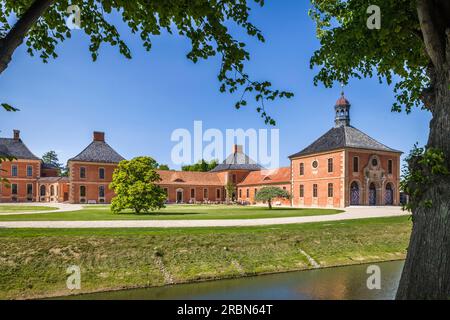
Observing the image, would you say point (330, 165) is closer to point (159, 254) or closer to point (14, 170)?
point (159, 254)

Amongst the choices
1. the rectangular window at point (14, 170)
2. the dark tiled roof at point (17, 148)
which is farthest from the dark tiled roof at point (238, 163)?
the rectangular window at point (14, 170)

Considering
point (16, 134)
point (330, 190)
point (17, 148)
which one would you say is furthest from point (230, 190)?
point (16, 134)

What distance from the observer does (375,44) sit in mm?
7020

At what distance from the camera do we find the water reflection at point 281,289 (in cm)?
907

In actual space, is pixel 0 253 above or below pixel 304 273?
above

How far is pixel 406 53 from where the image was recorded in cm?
738

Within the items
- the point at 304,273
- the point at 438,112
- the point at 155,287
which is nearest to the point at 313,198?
the point at 304,273

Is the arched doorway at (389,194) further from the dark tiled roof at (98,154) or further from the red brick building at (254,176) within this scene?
the dark tiled roof at (98,154)

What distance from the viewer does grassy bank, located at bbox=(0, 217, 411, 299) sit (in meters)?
9.90

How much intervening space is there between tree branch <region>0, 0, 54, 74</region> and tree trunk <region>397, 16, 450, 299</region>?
18.1 feet

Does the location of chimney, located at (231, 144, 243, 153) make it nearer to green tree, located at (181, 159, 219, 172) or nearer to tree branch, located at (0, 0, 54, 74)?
green tree, located at (181, 159, 219, 172)

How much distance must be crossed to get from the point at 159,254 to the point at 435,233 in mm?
8685

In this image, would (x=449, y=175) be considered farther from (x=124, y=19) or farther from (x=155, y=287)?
(x=155, y=287)

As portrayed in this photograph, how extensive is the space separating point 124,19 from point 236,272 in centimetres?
835
